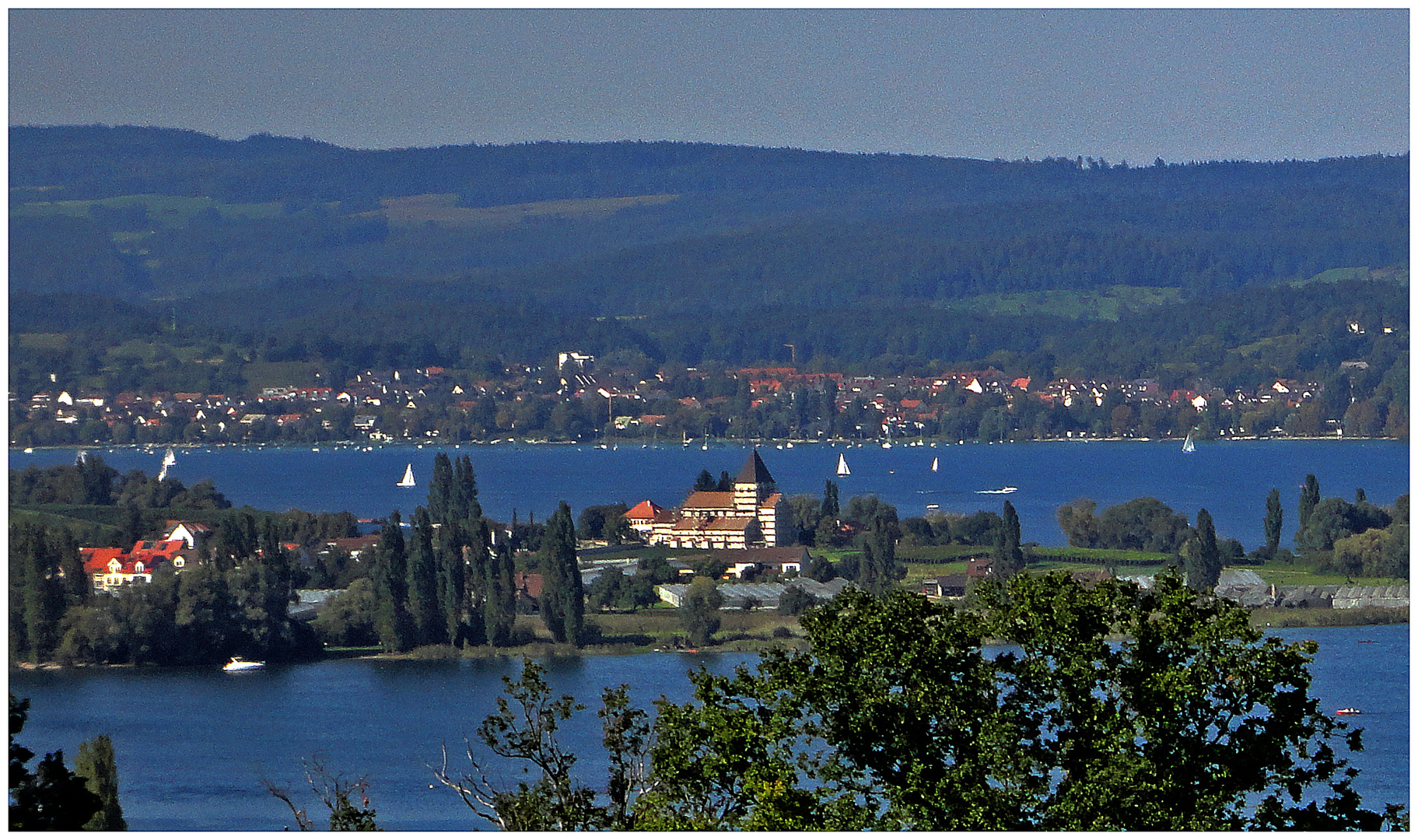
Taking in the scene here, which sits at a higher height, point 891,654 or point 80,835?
point 891,654

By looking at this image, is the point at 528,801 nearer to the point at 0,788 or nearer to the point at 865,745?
the point at 865,745

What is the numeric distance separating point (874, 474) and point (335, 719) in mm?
41689

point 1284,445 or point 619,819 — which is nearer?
point 619,819

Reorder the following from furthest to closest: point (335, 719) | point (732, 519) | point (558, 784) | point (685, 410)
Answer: point (685, 410), point (732, 519), point (335, 719), point (558, 784)

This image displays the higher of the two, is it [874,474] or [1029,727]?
[1029,727]

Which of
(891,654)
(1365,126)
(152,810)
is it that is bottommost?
(152,810)

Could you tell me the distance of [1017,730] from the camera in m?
5.37

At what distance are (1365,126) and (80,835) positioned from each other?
8508cm

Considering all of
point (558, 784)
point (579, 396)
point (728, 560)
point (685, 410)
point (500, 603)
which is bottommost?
point (728, 560)

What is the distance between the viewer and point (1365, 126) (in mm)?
82750

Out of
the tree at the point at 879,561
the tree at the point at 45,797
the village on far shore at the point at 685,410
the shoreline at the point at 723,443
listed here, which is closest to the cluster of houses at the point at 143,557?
the tree at the point at 879,561

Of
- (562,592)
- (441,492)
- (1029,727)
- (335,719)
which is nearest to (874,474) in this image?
(441,492)

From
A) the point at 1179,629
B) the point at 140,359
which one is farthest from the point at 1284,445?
the point at 1179,629

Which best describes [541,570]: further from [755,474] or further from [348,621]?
[755,474]
